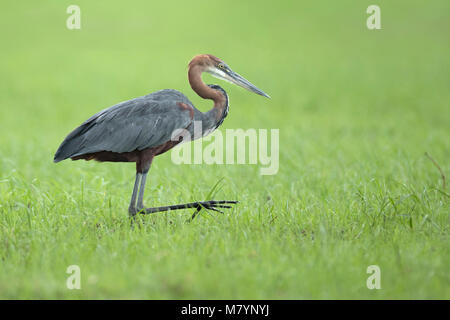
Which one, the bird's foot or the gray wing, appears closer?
the gray wing

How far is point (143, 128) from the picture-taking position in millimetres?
5281

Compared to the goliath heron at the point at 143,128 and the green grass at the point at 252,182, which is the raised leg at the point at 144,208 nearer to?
the goliath heron at the point at 143,128

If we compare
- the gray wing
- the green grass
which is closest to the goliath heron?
the gray wing

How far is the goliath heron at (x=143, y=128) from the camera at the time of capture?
5.28m

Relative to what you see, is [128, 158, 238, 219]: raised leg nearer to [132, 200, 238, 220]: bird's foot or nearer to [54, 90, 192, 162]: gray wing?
[132, 200, 238, 220]: bird's foot

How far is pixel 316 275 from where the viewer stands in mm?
4051

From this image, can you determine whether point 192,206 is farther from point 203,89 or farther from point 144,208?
point 203,89

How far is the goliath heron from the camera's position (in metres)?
5.28

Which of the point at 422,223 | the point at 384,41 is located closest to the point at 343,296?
the point at 422,223

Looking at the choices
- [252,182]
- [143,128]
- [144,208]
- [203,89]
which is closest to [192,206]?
[144,208]

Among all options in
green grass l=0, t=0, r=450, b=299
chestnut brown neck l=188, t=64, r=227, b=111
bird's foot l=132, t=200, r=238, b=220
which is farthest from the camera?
chestnut brown neck l=188, t=64, r=227, b=111

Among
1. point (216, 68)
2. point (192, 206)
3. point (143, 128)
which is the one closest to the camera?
point (143, 128)

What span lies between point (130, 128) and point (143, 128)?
124 millimetres

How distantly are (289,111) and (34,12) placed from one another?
1762 centimetres
